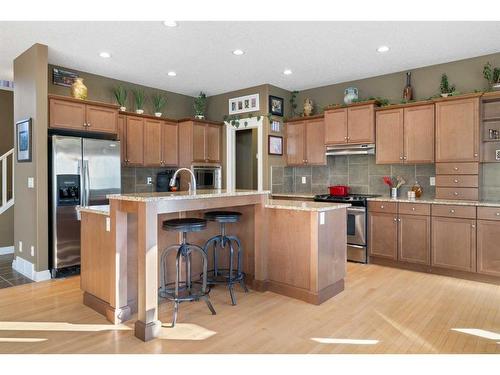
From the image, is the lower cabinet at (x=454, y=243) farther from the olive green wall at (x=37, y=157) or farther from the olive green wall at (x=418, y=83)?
the olive green wall at (x=37, y=157)

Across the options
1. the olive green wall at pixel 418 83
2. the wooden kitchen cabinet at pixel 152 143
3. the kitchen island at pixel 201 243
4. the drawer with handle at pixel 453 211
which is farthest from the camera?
the wooden kitchen cabinet at pixel 152 143

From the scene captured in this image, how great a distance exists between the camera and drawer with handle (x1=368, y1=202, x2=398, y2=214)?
190 inches

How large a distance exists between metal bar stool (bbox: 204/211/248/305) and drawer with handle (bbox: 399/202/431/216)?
229 centimetres

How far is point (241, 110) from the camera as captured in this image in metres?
6.45

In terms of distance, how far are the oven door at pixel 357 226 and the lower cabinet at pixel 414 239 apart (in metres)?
0.49

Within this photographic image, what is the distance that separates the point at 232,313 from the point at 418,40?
144 inches

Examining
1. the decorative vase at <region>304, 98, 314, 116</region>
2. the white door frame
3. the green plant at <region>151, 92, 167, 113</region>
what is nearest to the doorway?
the white door frame

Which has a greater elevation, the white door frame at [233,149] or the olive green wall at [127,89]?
the olive green wall at [127,89]

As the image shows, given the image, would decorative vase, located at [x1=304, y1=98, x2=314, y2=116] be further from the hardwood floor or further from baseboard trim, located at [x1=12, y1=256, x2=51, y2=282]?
baseboard trim, located at [x1=12, y1=256, x2=51, y2=282]

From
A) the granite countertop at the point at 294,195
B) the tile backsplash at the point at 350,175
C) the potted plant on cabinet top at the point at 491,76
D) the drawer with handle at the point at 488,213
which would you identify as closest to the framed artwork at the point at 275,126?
the tile backsplash at the point at 350,175

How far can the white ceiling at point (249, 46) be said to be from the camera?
12.4ft

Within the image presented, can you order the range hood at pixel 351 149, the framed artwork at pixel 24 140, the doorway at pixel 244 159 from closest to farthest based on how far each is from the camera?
1. the framed artwork at pixel 24 140
2. the range hood at pixel 351 149
3. the doorway at pixel 244 159

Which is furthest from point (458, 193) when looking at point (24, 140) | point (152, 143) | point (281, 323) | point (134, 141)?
point (24, 140)
